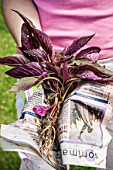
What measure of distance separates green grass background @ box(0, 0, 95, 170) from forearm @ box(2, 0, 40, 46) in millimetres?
1479

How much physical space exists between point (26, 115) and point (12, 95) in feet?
8.19

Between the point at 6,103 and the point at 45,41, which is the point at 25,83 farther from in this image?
the point at 6,103

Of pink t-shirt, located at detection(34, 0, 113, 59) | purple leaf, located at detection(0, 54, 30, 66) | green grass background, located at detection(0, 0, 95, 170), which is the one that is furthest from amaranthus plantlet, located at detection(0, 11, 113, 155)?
green grass background, located at detection(0, 0, 95, 170)

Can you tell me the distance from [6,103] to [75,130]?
2518 mm

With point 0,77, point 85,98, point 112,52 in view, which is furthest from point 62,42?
point 0,77

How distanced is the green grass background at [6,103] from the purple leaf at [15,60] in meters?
1.74

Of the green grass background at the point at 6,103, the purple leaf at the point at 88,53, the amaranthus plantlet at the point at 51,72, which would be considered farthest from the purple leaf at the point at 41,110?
the green grass background at the point at 6,103

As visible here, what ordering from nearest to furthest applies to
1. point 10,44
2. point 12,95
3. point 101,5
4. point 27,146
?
1. point 27,146
2. point 101,5
3. point 12,95
4. point 10,44

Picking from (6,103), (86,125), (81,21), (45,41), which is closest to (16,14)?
(81,21)

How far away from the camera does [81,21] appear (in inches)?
87.2

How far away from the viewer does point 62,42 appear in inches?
88.5

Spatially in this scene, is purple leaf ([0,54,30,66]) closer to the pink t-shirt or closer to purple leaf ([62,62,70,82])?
purple leaf ([62,62,70,82])

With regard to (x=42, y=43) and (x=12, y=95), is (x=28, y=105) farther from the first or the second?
(x=12, y=95)

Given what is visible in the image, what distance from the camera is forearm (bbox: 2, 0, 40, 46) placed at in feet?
7.55
